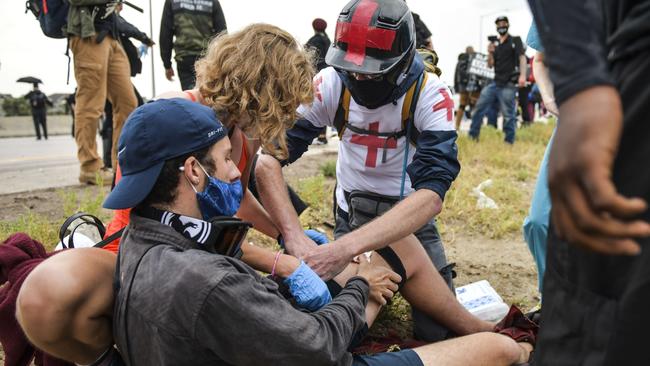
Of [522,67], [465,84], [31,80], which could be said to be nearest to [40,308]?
[522,67]

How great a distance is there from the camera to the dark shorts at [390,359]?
200 centimetres

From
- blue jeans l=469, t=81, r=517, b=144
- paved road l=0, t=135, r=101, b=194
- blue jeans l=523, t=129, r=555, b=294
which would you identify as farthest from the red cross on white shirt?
blue jeans l=469, t=81, r=517, b=144

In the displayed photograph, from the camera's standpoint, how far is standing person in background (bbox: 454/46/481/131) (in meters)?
12.7

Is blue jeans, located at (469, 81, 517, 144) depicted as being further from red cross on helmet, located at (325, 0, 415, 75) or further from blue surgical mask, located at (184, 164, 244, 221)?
blue surgical mask, located at (184, 164, 244, 221)

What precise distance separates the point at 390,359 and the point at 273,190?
106 centimetres

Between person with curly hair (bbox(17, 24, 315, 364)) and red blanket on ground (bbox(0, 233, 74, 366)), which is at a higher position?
person with curly hair (bbox(17, 24, 315, 364))

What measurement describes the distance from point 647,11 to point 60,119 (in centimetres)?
2340

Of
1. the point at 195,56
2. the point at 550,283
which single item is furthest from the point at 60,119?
the point at 550,283

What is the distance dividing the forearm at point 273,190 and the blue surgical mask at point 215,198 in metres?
0.90

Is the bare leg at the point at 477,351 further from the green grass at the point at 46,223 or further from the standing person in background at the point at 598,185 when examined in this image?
the green grass at the point at 46,223

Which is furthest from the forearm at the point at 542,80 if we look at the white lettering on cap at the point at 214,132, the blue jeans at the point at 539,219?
the white lettering on cap at the point at 214,132

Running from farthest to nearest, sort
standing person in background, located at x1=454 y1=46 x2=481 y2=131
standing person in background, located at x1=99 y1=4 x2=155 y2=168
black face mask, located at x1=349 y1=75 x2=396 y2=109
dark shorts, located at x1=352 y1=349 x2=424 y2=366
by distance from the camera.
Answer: standing person in background, located at x1=454 y1=46 x2=481 y2=131, standing person in background, located at x1=99 y1=4 x2=155 y2=168, black face mask, located at x1=349 y1=75 x2=396 y2=109, dark shorts, located at x1=352 y1=349 x2=424 y2=366

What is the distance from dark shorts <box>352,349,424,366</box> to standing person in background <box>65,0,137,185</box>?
10.8ft

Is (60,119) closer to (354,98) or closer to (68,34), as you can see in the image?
(68,34)
